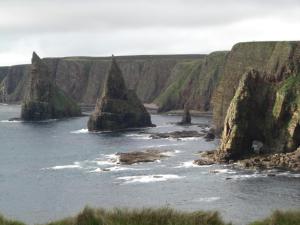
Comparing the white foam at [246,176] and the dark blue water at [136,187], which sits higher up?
the white foam at [246,176]

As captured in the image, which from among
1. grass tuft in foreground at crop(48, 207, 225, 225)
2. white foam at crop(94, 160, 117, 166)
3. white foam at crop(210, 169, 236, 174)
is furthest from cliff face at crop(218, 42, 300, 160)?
grass tuft in foreground at crop(48, 207, 225, 225)

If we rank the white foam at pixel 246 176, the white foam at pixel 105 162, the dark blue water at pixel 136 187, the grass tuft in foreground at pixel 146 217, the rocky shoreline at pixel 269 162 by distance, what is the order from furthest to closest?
the white foam at pixel 105 162 < the rocky shoreline at pixel 269 162 < the white foam at pixel 246 176 < the dark blue water at pixel 136 187 < the grass tuft in foreground at pixel 146 217

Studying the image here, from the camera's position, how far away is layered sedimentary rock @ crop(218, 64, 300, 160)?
153750 mm

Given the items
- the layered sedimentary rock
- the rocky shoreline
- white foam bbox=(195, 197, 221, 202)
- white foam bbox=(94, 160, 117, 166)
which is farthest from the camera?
white foam bbox=(94, 160, 117, 166)

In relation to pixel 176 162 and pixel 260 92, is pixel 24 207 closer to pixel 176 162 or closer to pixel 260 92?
pixel 176 162

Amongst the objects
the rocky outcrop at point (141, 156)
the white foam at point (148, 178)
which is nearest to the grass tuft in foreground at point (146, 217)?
the white foam at point (148, 178)

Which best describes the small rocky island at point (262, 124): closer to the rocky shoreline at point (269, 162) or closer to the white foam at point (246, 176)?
the rocky shoreline at point (269, 162)

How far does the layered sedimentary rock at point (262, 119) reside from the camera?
153750 mm

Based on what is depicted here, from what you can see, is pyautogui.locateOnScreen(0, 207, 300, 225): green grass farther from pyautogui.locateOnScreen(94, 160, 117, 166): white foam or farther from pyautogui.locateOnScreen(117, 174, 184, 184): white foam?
pyautogui.locateOnScreen(94, 160, 117, 166): white foam

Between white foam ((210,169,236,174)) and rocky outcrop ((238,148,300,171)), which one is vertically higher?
rocky outcrop ((238,148,300,171))

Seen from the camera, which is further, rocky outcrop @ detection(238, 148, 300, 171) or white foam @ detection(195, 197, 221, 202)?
rocky outcrop @ detection(238, 148, 300, 171)

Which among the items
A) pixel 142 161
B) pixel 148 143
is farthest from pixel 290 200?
pixel 148 143

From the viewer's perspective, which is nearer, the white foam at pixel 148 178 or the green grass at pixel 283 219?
the green grass at pixel 283 219

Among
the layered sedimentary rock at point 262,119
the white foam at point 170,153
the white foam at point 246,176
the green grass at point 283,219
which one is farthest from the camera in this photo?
the white foam at point 170,153
